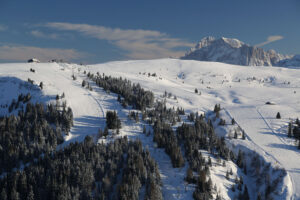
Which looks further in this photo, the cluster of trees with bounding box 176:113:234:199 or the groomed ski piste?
the groomed ski piste

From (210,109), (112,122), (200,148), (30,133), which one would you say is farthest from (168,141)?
(210,109)

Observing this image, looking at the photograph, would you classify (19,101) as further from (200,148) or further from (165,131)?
(200,148)

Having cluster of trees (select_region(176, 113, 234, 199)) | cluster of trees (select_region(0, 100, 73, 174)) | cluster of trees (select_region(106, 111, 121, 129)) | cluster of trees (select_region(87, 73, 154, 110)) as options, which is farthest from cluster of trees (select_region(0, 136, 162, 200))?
cluster of trees (select_region(87, 73, 154, 110))

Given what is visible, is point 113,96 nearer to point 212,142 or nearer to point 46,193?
point 212,142

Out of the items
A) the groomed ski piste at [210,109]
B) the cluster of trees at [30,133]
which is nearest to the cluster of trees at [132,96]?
the groomed ski piste at [210,109]

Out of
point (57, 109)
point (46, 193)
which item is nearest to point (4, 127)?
point (57, 109)

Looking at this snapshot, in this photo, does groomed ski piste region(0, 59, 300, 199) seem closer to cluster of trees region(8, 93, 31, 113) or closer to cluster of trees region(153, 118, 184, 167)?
cluster of trees region(153, 118, 184, 167)

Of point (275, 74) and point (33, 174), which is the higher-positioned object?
point (275, 74)
